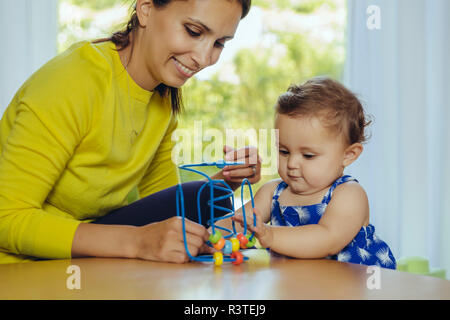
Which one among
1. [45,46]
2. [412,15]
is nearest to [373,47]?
[412,15]

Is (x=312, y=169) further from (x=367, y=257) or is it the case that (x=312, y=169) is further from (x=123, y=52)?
(x=123, y=52)

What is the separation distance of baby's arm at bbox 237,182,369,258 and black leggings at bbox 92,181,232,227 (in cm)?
38

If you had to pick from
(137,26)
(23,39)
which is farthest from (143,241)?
(23,39)

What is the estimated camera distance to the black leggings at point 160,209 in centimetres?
143

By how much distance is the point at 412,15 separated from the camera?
2.26 m

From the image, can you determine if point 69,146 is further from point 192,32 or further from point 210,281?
point 210,281

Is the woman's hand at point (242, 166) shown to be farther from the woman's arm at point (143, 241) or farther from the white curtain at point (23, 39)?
the white curtain at point (23, 39)

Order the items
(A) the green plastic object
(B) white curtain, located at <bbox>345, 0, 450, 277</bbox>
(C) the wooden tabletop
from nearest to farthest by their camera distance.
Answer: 1. (C) the wooden tabletop
2. (A) the green plastic object
3. (B) white curtain, located at <bbox>345, 0, 450, 277</bbox>

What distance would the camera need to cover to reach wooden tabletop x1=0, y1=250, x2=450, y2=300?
2.62 feet

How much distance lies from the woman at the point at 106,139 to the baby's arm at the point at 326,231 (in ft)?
0.49

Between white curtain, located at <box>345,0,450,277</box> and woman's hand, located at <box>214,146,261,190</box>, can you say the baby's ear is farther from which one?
white curtain, located at <box>345,0,450,277</box>

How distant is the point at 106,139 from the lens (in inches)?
50.3

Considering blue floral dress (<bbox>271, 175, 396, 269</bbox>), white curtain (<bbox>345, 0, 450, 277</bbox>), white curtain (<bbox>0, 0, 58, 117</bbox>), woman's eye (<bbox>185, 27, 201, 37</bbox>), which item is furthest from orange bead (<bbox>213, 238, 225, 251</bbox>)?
white curtain (<bbox>0, 0, 58, 117</bbox>)

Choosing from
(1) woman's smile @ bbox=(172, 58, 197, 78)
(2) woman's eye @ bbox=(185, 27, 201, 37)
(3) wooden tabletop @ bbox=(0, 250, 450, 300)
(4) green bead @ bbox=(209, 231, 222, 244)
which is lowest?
(3) wooden tabletop @ bbox=(0, 250, 450, 300)
